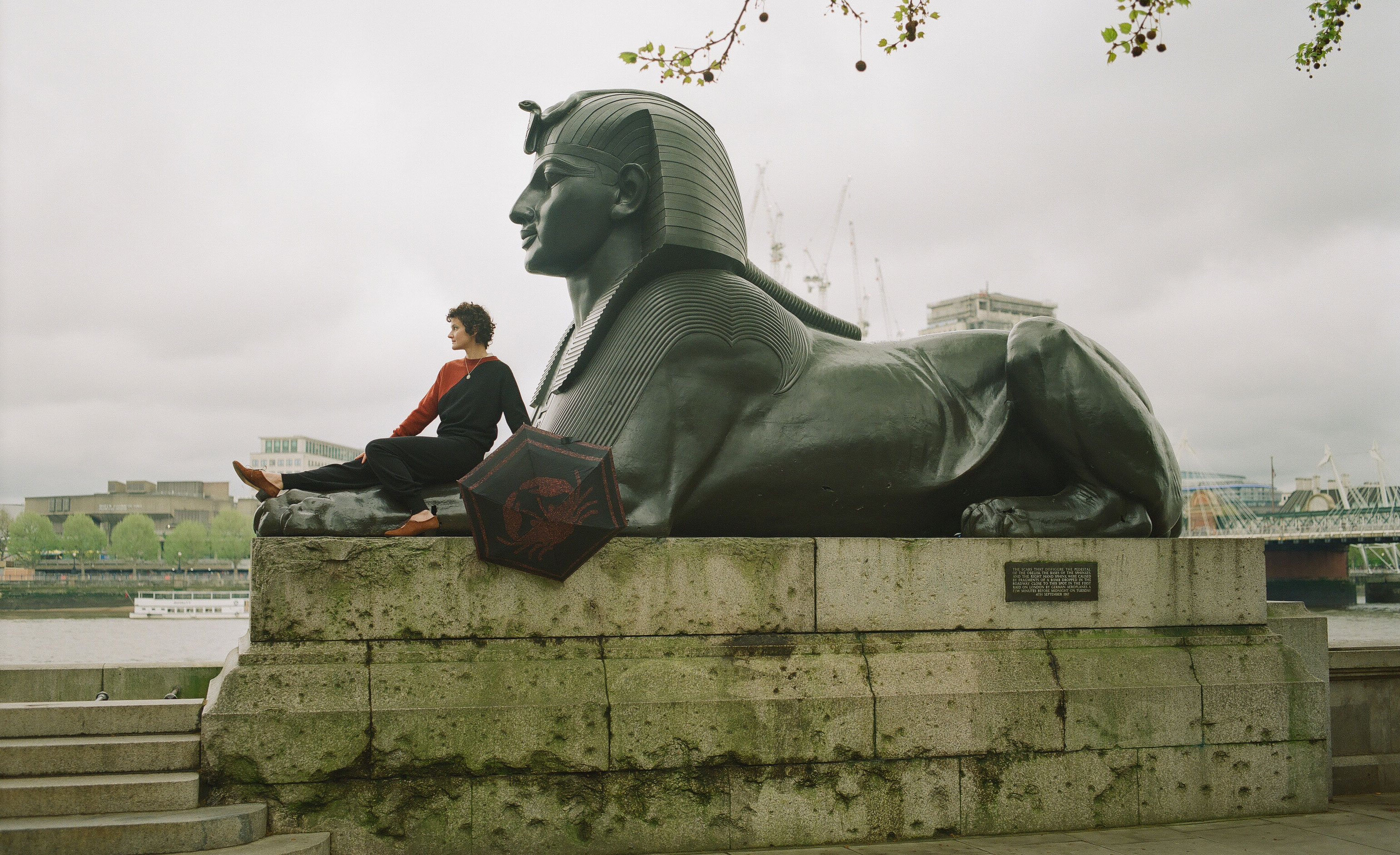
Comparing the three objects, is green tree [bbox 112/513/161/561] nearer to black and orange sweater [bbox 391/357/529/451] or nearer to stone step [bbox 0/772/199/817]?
black and orange sweater [bbox 391/357/529/451]

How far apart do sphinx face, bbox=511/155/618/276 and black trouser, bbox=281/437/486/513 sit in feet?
4.44

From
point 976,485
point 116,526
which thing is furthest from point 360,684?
point 116,526

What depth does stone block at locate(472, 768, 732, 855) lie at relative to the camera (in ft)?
14.7

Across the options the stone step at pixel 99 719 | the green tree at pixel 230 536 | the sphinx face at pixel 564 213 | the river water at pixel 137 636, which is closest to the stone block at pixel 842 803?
the stone step at pixel 99 719

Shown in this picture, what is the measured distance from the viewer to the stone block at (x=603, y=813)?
449 centimetres

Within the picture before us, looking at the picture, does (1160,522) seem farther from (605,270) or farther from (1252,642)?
(605,270)

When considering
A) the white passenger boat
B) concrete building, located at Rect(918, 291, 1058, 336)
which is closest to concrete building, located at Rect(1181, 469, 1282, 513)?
concrete building, located at Rect(918, 291, 1058, 336)

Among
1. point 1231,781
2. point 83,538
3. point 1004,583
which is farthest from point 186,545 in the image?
point 1231,781

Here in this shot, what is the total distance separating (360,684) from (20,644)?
19.8 metres

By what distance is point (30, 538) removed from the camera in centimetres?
4984

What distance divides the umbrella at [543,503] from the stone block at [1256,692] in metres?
3.48

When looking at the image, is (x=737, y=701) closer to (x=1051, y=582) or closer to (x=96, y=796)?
(x=1051, y=582)

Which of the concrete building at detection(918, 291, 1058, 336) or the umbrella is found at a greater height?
the concrete building at detection(918, 291, 1058, 336)

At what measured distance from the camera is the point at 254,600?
14.5ft
